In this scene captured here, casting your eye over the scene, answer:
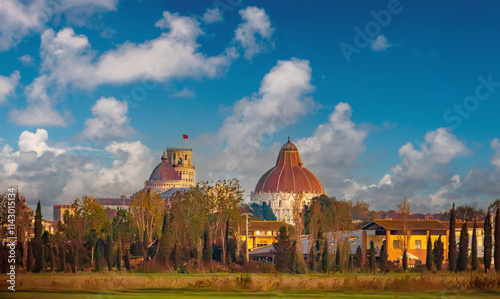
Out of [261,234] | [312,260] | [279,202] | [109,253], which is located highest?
[279,202]

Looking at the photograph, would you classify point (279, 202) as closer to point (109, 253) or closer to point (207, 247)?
point (207, 247)

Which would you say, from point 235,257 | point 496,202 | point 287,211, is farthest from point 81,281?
point 287,211

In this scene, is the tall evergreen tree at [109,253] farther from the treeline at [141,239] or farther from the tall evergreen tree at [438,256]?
the tall evergreen tree at [438,256]

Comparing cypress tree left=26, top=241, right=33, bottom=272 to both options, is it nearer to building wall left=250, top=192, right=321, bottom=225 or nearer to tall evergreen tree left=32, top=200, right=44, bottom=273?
tall evergreen tree left=32, top=200, right=44, bottom=273

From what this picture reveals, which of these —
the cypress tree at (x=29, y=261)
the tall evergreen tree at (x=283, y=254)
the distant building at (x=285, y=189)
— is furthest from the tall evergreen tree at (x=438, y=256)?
the distant building at (x=285, y=189)

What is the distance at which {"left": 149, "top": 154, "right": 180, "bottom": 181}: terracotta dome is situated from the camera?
19438 cm

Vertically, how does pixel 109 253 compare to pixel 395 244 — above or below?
below

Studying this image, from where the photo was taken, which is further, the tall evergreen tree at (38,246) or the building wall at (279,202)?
the building wall at (279,202)

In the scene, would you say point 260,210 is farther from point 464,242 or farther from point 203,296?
point 203,296

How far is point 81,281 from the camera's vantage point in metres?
33.0

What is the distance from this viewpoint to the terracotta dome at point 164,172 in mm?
194375

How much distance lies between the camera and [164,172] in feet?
640

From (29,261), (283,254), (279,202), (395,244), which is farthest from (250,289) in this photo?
(279,202)

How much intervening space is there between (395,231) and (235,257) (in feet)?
49.6
